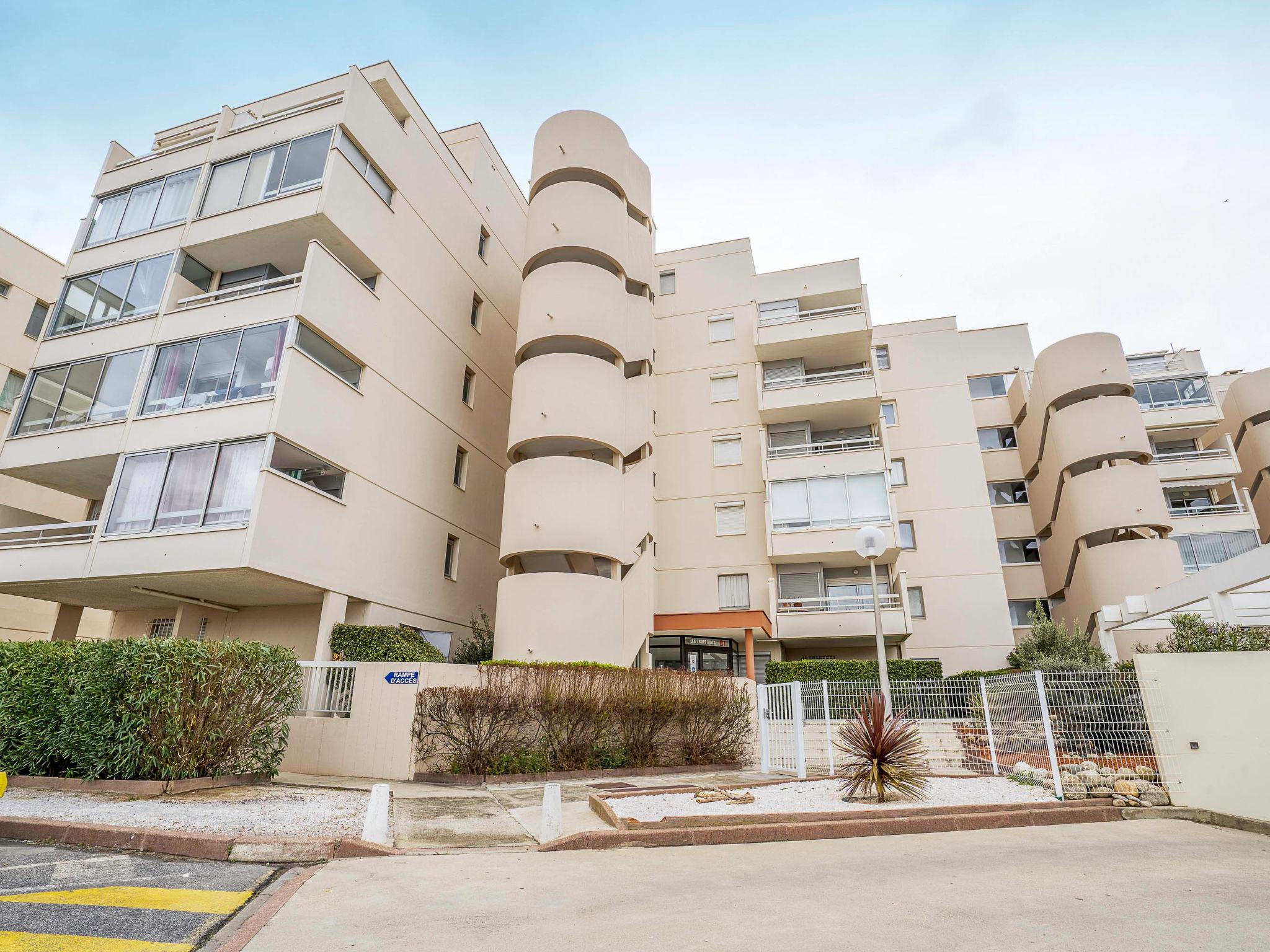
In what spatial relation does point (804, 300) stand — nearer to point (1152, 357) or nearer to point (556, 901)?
point (1152, 357)

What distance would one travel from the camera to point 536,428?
19.8 meters

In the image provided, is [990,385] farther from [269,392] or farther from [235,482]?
[235,482]

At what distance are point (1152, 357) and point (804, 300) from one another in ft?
57.1

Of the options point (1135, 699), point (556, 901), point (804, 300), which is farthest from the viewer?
point (804, 300)

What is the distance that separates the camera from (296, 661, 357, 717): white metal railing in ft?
42.3

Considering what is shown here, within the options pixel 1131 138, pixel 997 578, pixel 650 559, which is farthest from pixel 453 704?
pixel 997 578

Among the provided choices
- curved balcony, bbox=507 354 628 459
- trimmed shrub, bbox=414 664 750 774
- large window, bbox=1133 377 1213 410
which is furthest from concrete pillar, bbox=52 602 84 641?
large window, bbox=1133 377 1213 410

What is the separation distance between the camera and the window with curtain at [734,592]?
969 inches

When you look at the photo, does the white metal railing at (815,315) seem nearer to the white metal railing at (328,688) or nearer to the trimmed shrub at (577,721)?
the trimmed shrub at (577,721)

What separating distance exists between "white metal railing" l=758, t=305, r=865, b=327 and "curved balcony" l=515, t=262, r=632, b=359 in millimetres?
7689

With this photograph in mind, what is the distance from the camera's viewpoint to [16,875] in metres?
5.43

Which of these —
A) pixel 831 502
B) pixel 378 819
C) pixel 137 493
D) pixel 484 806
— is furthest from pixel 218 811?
pixel 831 502

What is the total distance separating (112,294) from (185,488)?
7.90 meters

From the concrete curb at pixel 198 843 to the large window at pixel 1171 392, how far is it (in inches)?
1393
